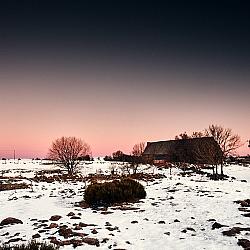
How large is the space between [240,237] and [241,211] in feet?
14.1

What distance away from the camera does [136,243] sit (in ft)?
30.8

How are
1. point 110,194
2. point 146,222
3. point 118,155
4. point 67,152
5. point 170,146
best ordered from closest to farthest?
point 146,222
point 110,194
point 67,152
point 170,146
point 118,155

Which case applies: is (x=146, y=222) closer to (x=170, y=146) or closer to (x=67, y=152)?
(x=67, y=152)

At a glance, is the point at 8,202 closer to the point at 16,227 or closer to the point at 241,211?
the point at 16,227

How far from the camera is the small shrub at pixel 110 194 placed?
1680cm

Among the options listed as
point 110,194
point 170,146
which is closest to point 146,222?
point 110,194

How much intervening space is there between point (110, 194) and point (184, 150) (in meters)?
47.5

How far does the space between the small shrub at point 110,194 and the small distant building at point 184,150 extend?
23.6 metres

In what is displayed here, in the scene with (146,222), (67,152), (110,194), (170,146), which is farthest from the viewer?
(170,146)

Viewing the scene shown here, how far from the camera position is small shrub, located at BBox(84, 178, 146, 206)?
16797 millimetres

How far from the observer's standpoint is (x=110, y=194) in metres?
17.0

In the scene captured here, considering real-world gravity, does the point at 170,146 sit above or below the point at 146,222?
above

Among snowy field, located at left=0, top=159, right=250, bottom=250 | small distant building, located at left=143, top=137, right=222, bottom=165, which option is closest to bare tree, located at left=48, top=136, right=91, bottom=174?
small distant building, located at left=143, top=137, right=222, bottom=165

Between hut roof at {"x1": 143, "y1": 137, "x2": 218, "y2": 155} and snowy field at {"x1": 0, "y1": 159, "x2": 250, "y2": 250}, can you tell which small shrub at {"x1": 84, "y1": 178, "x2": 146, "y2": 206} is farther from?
hut roof at {"x1": 143, "y1": 137, "x2": 218, "y2": 155}
